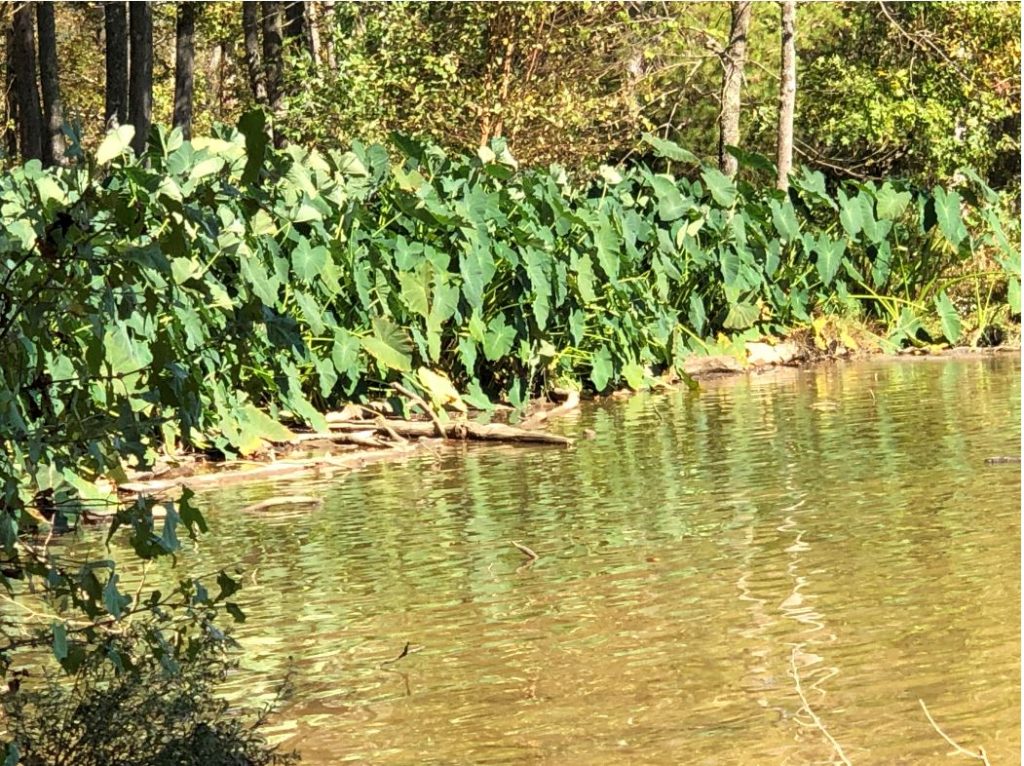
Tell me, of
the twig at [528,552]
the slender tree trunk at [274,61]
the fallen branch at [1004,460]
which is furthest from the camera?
the slender tree trunk at [274,61]

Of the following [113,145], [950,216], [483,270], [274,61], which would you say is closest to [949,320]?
[950,216]

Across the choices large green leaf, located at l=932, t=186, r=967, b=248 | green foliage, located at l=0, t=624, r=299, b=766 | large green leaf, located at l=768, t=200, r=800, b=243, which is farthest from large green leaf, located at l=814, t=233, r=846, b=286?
green foliage, located at l=0, t=624, r=299, b=766

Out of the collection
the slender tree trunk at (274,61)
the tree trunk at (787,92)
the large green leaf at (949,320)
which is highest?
the slender tree trunk at (274,61)

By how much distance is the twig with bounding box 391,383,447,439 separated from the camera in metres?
12.1

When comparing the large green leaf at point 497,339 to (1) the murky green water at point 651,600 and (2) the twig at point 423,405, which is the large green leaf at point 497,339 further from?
(1) the murky green water at point 651,600

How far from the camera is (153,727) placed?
4.53 meters

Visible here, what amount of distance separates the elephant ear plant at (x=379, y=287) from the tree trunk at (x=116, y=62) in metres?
6.93

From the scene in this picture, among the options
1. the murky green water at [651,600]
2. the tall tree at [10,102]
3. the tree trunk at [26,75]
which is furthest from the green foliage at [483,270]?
the tall tree at [10,102]

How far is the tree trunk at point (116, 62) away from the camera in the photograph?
22.4 m

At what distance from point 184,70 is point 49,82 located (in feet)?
10.6

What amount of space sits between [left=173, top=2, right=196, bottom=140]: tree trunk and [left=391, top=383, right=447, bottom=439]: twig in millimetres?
14831

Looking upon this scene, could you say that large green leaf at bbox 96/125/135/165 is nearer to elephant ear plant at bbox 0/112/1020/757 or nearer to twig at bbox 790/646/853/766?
elephant ear plant at bbox 0/112/1020/757

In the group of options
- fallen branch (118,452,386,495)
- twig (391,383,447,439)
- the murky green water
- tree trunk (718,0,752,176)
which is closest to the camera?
the murky green water

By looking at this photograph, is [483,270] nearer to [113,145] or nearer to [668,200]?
[668,200]
